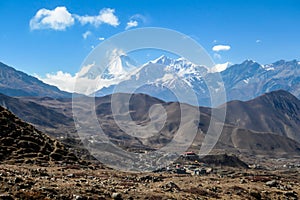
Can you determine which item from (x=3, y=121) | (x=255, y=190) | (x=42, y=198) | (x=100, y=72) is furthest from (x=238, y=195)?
(x=3, y=121)

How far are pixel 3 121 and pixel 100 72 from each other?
33.5 meters

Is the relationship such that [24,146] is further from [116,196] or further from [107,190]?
[116,196]

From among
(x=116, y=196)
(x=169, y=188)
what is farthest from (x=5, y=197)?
(x=169, y=188)

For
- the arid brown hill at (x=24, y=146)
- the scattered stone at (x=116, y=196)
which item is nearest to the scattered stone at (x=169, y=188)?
the scattered stone at (x=116, y=196)

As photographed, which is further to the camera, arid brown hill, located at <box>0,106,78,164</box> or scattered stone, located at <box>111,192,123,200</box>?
arid brown hill, located at <box>0,106,78,164</box>

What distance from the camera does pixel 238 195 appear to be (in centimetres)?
3872

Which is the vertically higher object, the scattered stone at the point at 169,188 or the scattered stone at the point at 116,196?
the scattered stone at the point at 116,196

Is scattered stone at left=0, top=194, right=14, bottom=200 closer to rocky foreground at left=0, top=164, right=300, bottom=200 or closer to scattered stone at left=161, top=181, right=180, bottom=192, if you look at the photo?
rocky foreground at left=0, top=164, right=300, bottom=200

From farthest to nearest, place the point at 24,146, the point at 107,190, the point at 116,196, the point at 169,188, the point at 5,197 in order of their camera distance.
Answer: the point at 24,146
the point at 169,188
the point at 107,190
the point at 116,196
the point at 5,197

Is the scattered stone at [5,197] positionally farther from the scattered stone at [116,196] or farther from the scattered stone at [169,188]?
the scattered stone at [169,188]

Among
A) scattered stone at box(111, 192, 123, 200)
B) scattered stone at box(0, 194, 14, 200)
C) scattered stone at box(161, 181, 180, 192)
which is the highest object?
scattered stone at box(0, 194, 14, 200)

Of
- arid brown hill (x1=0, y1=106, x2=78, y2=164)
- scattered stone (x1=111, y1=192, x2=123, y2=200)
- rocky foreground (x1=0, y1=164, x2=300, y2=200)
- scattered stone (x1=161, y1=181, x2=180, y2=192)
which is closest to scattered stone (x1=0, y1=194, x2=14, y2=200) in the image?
rocky foreground (x1=0, y1=164, x2=300, y2=200)

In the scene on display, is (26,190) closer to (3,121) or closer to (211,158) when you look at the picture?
(3,121)

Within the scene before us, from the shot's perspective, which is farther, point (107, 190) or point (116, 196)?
point (107, 190)
